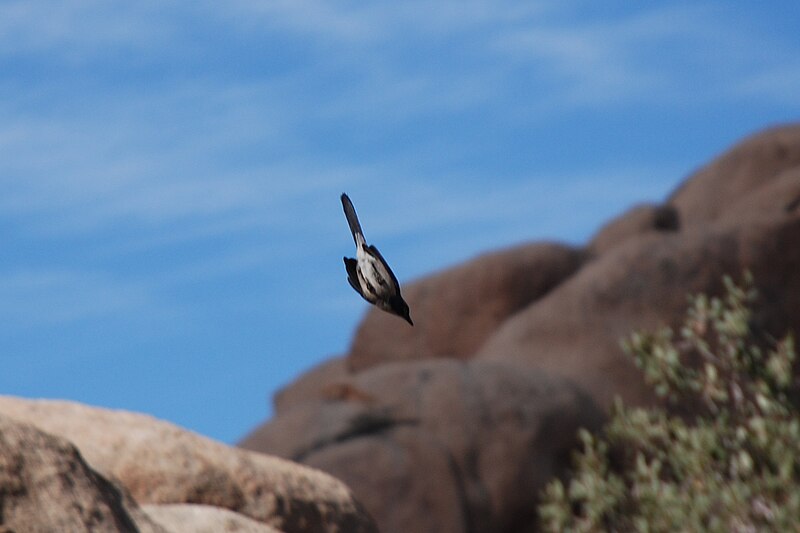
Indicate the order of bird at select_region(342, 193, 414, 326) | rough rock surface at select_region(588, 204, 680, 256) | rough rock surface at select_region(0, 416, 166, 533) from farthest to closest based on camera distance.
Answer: rough rock surface at select_region(588, 204, 680, 256) → rough rock surface at select_region(0, 416, 166, 533) → bird at select_region(342, 193, 414, 326)

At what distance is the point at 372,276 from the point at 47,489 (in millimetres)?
2978

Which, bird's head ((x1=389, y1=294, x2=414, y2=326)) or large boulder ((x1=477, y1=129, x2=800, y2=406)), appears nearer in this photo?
bird's head ((x1=389, y1=294, x2=414, y2=326))

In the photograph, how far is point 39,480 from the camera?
532 centimetres

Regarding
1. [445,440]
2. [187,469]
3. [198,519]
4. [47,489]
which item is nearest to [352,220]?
[47,489]

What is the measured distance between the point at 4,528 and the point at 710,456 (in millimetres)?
7564

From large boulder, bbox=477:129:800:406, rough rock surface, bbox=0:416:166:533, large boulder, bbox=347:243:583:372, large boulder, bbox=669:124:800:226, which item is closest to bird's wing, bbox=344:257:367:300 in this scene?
rough rock surface, bbox=0:416:166:533

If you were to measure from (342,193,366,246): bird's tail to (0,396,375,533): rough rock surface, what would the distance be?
203 inches

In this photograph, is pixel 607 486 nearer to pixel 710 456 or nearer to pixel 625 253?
pixel 710 456

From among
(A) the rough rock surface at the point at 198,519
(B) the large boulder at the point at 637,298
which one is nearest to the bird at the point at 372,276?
(A) the rough rock surface at the point at 198,519

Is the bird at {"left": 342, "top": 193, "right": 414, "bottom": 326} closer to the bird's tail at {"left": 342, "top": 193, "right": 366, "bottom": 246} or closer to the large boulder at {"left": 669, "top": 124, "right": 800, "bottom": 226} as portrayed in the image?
the bird's tail at {"left": 342, "top": 193, "right": 366, "bottom": 246}

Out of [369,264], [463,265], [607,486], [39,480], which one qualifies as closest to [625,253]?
[463,265]

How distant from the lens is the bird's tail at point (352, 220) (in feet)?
9.40

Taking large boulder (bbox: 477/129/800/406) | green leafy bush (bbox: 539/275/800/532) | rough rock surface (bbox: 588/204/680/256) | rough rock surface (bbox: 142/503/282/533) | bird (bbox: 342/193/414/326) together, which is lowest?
green leafy bush (bbox: 539/275/800/532)

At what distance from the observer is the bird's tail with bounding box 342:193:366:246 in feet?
9.40
